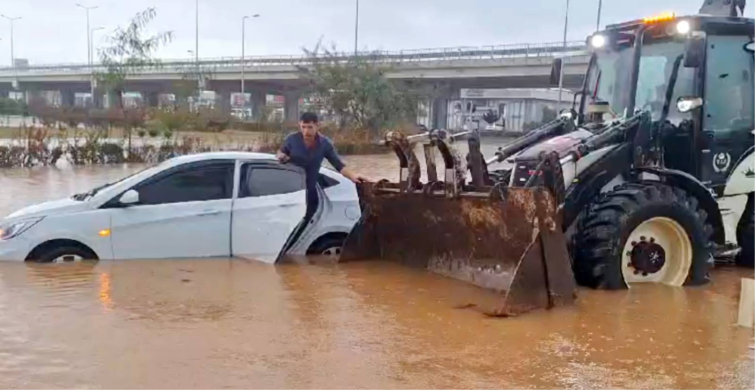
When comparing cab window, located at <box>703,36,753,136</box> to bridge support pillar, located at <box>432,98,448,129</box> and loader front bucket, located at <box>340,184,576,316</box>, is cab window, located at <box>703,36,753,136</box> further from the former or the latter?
bridge support pillar, located at <box>432,98,448,129</box>

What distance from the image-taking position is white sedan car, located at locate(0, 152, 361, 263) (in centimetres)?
822

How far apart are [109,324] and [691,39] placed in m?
5.83

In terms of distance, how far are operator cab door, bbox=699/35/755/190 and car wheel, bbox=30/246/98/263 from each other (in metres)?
6.35

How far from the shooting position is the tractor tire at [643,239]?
7.45m

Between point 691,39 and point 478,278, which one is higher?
point 691,39

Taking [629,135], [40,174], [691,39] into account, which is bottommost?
[40,174]

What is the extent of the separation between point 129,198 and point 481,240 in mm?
3586

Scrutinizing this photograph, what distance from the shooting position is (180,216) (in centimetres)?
864

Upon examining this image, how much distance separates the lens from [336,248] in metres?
9.27

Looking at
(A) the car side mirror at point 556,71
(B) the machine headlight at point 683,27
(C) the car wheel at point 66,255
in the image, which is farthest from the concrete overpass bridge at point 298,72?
(C) the car wheel at point 66,255

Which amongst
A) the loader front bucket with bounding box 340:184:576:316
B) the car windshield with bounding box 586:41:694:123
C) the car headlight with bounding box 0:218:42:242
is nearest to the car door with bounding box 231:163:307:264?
the loader front bucket with bounding box 340:184:576:316

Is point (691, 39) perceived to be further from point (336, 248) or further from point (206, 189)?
point (206, 189)

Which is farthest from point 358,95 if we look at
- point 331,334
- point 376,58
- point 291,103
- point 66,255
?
point 291,103

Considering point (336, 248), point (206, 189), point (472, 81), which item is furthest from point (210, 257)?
point (472, 81)
